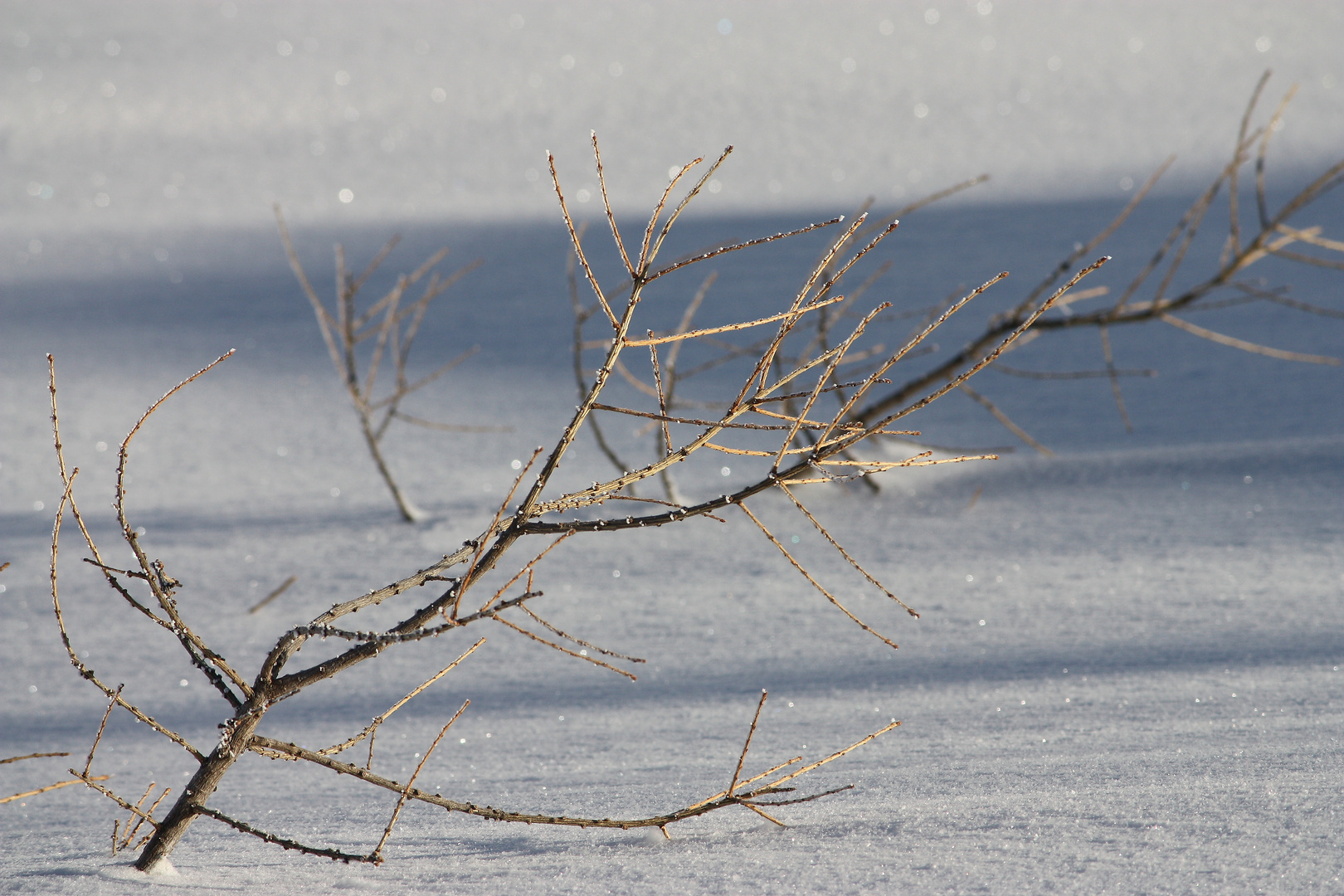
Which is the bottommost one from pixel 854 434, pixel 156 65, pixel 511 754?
pixel 511 754

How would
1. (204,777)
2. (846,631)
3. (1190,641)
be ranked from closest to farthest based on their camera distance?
(204,777) → (1190,641) → (846,631)

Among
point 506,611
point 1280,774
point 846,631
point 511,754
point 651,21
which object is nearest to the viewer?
point 1280,774

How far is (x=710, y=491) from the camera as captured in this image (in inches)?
94.4

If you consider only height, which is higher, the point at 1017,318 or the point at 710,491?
the point at 1017,318

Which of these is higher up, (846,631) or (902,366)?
(902,366)

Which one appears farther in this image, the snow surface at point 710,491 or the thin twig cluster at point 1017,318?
the thin twig cluster at point 1017,318

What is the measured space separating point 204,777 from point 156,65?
19.6ft

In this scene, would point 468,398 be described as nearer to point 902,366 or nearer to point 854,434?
point 902,366

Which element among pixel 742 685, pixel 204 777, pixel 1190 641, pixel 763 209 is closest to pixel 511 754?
pixel 742 685

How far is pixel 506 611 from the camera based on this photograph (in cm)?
179

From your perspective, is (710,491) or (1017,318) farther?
(710,491)

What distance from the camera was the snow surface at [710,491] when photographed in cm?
93

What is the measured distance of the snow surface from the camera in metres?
0.93

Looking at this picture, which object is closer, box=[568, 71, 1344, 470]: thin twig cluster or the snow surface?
the snow surface
